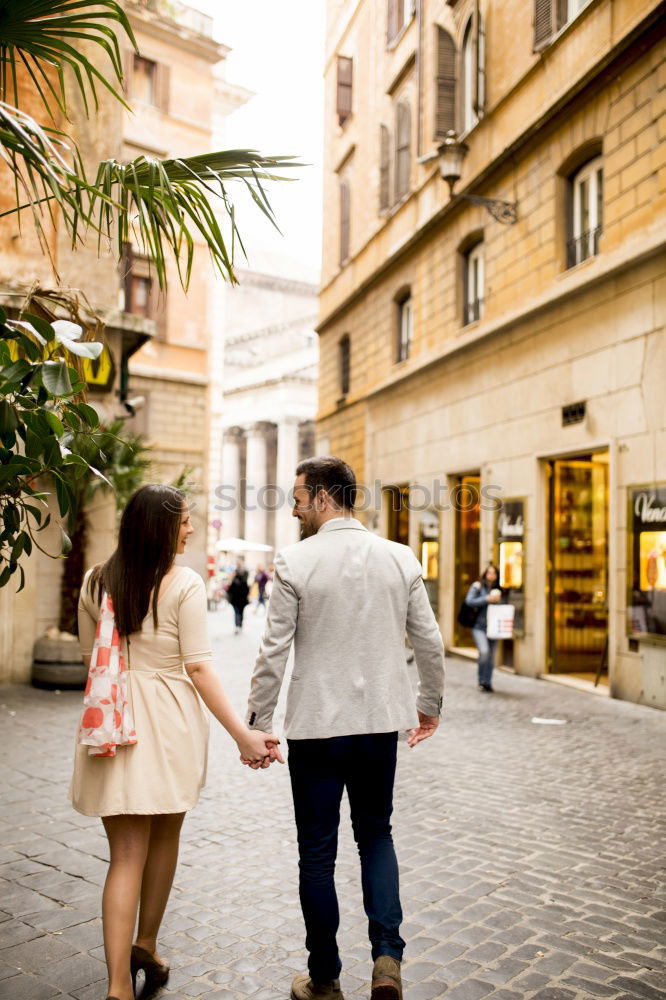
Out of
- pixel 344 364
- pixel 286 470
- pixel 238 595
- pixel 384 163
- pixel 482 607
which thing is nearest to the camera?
pixel 482 607

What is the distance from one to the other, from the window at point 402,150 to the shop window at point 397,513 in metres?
6.65

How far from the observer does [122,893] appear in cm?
311

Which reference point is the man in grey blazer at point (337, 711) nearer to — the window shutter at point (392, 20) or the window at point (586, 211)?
the window at point (586, 211)

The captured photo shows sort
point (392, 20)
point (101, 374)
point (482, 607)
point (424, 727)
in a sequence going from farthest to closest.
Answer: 1. point (392, 20)
2. point (482, 607)
3. point (101, 374)
4. point (424, 727)

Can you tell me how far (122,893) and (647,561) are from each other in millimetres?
8737

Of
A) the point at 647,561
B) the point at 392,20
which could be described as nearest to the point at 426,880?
the point at 647,561

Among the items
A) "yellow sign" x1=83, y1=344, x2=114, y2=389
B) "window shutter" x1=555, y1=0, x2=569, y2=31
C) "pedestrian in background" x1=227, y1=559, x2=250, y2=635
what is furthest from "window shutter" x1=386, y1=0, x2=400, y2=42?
"pedestrian in background" x1=227, y1=559, x2=250, y2=635

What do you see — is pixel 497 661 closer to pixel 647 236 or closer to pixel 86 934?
pixel 647 236

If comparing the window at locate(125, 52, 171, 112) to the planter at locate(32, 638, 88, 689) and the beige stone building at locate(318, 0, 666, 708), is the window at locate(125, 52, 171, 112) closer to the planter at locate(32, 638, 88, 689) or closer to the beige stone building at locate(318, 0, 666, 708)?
the beige stone building at locate(318, 0, 666, 708)

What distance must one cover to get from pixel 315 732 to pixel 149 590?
78cm

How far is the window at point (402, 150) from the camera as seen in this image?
1942cm

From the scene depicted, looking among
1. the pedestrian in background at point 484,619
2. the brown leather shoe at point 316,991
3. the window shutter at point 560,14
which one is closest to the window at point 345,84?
the window shutter at point 560,14

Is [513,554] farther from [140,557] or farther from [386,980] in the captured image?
[140,557]

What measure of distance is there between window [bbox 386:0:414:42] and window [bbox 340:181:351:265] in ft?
14.2
